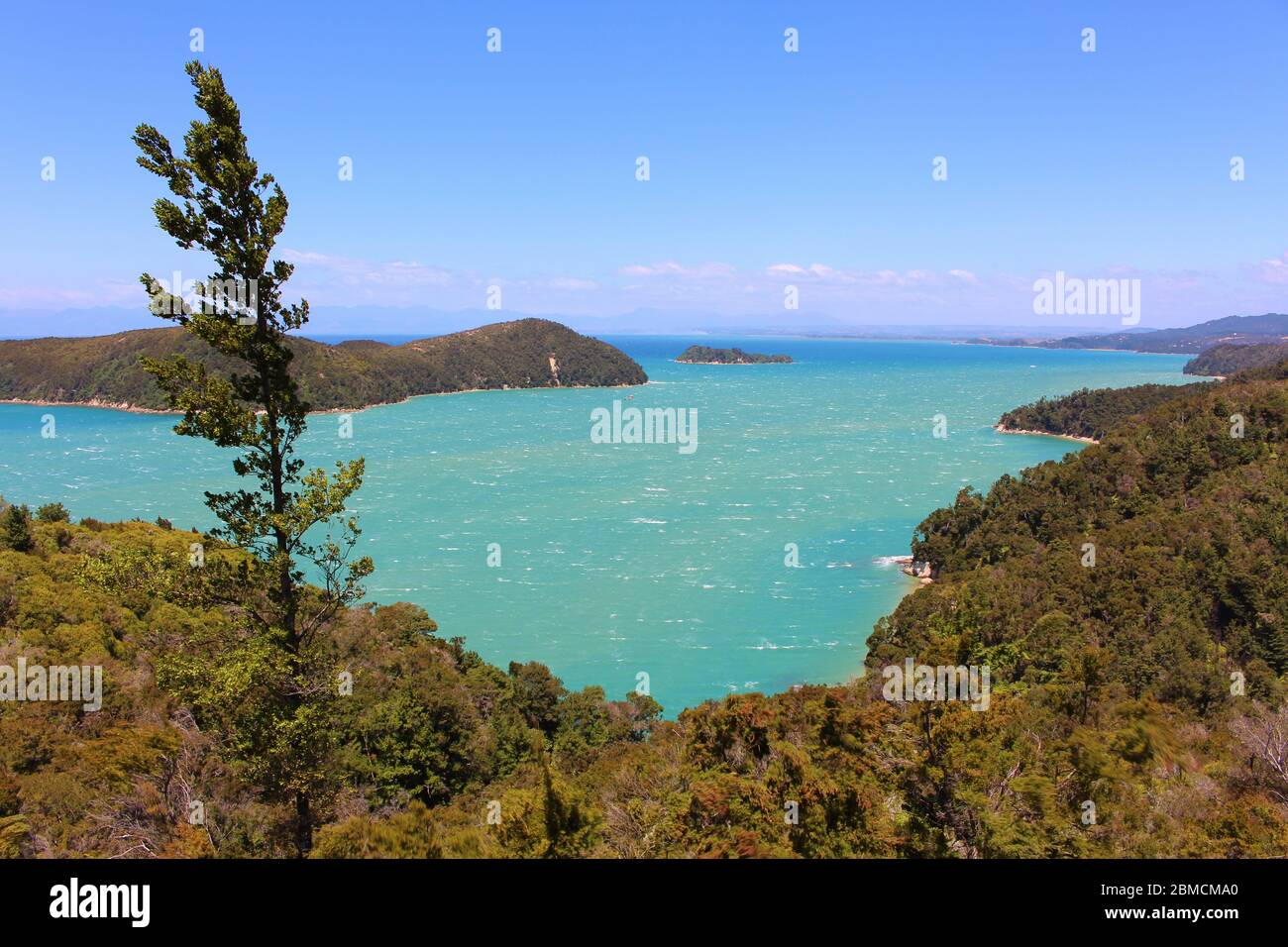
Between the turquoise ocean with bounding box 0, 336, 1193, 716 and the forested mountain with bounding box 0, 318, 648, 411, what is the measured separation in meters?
10.8

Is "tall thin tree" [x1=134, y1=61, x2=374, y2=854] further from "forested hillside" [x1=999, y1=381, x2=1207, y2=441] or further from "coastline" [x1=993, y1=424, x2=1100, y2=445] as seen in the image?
"forested hillside" [x1=999, y1=381, x2=1207, y2=441]

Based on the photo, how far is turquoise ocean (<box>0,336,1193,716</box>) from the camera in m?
38.4

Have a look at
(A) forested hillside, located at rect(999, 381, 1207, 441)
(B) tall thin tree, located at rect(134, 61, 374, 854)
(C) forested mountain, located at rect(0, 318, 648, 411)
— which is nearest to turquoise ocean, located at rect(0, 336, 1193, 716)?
(A) forested hillside, located at rect(999, 381, 1207, 441)

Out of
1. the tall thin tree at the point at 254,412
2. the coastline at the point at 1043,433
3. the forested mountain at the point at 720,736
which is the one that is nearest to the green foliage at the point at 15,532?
the forested mountain at the point at 720,736

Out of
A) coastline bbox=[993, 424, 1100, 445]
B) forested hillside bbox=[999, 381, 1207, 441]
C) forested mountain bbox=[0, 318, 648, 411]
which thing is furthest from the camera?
forested mountain bbox=[0, 318, 648, 411]

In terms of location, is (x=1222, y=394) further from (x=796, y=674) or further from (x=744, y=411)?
(x=744, y=411)

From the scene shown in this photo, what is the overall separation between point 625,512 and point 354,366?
106 meters

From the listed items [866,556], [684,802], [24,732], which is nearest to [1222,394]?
[866,556]

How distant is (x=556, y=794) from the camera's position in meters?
12.5

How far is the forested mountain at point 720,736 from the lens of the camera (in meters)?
11.5

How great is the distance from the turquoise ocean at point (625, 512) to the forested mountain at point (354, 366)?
10.8 m

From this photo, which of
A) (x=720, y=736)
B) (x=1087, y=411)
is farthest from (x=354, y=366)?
(x=720, y=736)
